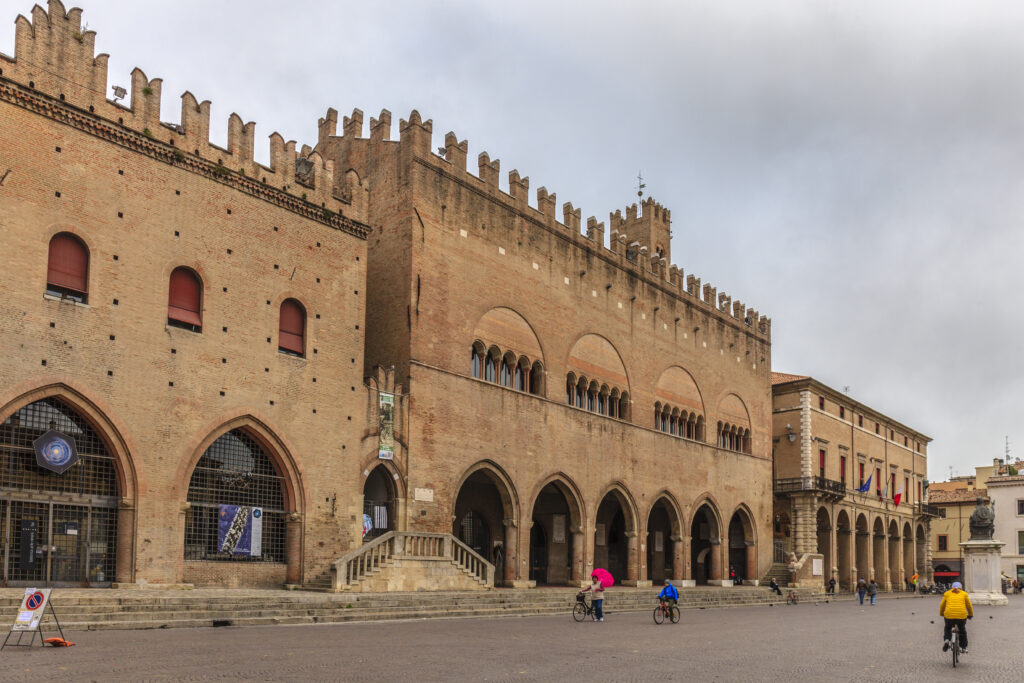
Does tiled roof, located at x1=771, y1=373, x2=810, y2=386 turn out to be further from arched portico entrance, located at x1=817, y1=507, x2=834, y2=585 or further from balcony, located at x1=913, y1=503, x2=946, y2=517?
balcony, located at x1=913, y1=503, x2=946, y2=517

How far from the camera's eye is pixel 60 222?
18328 millimetres

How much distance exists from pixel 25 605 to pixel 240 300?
10253mm

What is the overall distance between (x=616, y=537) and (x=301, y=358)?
18654 mm

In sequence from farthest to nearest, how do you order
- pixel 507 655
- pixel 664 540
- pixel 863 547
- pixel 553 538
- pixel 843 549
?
1. pixel 863 547
2. pixel 843 549
3. pixel 664 540
4. pixel 553 538
5. pixel 507 655

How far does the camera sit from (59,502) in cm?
1802

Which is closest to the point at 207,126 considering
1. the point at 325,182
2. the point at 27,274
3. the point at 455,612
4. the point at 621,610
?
the point at 325,182

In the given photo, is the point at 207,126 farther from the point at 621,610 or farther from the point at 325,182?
the point at 621,610

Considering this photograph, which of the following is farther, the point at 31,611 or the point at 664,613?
the point at 664,613

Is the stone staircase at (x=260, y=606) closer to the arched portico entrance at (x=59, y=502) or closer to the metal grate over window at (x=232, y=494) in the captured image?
the arched portico entrance at (x=59, y=502)

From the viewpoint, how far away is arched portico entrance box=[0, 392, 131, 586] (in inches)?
686

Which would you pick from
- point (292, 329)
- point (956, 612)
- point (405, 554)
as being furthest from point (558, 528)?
point (956, 612)

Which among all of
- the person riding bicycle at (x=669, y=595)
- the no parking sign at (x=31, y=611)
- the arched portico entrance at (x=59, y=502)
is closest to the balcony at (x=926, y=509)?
the person riding bicycle at (x=669, y=595)

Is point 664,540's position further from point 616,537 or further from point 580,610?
point 580,610

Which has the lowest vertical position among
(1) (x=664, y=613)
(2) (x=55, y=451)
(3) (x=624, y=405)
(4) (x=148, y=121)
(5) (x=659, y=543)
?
(1) (x=664, y=613)
